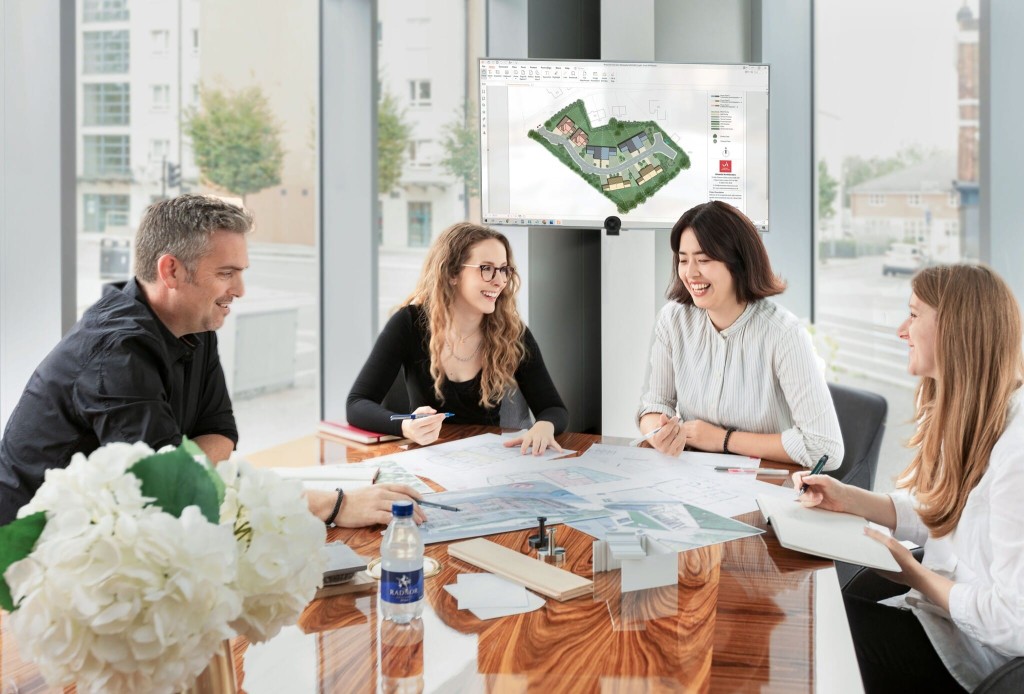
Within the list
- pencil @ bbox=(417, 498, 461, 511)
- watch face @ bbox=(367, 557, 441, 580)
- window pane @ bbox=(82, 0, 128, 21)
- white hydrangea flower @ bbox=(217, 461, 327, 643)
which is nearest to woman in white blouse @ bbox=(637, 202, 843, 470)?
pencil @ bbox=(417, 498, 461, 511)

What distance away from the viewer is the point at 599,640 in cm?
118

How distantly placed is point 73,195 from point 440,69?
10.8 ft

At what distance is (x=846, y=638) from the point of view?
3.94 ft

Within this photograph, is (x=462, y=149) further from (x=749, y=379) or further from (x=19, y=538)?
(x=19, y=538)

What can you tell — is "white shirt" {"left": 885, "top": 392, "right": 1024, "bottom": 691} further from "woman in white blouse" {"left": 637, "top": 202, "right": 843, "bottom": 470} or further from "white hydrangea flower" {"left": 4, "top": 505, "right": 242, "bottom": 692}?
"white hydrangea flower" {"left": 4, "top": 505, "right": 242, "bottom": 692}

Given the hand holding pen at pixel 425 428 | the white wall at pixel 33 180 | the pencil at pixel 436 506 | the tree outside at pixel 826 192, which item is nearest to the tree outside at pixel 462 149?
the tree outside at pixel 826 192

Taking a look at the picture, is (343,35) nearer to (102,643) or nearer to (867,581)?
(867,581)

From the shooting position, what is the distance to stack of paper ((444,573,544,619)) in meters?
1.27

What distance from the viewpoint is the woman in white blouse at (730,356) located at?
238 centimetres

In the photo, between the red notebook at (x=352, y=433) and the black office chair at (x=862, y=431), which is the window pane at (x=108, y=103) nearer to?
the red notebook at (x=352, y=433)

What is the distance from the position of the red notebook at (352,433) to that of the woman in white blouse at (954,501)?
1175mm

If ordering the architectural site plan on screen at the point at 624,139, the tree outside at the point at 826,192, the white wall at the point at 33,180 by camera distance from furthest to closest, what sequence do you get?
the tree outside at the point at 826,192
the architectural site plan on screen at the point at 624,139
the white wall at the point at 33,180

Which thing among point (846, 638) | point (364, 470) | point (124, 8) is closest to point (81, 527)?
point (846, 638)

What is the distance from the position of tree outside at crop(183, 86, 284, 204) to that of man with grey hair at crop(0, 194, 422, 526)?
15.9 feet
